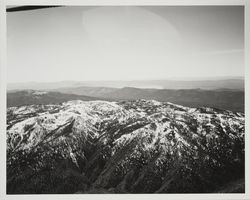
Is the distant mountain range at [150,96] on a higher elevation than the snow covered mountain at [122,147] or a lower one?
higher

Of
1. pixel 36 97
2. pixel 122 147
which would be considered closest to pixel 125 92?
pixel 122 147

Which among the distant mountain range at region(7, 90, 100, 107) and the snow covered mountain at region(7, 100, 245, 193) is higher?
the distant mountain range at region(7, 90, 100, 107)

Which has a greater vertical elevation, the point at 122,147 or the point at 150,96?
the point at 150,96

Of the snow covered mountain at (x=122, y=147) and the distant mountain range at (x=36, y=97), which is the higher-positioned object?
the distant mountain range at (x=36, y=97)

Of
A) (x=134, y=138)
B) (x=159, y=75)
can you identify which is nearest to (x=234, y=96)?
(x=159, y=75)

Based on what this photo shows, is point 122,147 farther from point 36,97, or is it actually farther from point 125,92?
point 36,97
